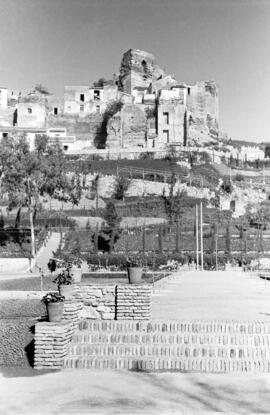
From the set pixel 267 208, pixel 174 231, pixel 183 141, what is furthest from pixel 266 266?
pixel 183 141

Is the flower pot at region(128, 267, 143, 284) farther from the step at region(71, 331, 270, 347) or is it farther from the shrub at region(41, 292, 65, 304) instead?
the shrub at region(41, 292, 65, 304)

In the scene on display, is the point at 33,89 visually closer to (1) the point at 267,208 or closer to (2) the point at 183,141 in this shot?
(2) the point at 183,141

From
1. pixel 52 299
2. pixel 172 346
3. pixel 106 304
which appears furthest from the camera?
pixel 106 304

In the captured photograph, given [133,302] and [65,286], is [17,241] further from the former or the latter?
[133,302]

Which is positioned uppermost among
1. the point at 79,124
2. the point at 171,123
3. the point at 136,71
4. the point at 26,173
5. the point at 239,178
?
the point at 136,71

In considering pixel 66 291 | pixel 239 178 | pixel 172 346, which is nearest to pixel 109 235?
pixel 239 178

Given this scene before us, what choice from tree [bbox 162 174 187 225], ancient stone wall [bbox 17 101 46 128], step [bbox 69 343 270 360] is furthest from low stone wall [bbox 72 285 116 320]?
ancient stone wall [bbox 17 101 46 128]

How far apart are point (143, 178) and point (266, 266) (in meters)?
22.2

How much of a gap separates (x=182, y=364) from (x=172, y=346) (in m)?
0.60

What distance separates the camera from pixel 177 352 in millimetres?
9422

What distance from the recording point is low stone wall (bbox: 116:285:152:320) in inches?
434

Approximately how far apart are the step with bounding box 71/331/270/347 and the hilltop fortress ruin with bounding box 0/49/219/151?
63.4 metres

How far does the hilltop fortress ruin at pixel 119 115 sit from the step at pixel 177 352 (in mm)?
63864

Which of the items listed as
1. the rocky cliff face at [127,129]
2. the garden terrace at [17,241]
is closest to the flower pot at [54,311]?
the garden terrace at [17,241]
